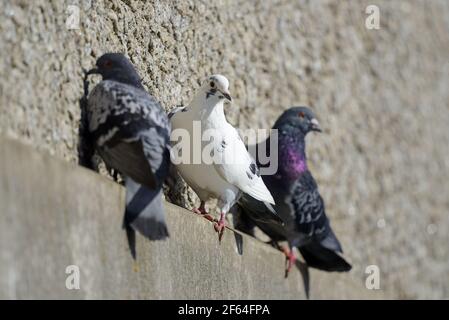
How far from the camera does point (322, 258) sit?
6.13 metres

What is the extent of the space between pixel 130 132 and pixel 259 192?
123 centimetres

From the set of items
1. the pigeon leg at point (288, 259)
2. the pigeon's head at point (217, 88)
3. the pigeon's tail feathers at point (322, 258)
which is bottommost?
the pigeon leg at point (288, 259)

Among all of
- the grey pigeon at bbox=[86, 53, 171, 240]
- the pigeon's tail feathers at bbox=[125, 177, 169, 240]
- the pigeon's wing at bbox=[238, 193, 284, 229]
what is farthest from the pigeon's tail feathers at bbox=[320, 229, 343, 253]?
the pigeon's tail feathers at bbox=[125, 177, 169, 240]

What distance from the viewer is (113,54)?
422 cm

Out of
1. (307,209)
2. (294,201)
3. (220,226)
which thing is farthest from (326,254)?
(220,226)

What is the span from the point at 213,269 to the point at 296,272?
4.53ft

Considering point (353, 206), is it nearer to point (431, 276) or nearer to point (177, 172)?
point (431, 276)

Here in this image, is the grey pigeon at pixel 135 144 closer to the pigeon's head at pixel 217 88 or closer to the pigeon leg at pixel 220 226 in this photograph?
the pigeon's head at pixel 217 88


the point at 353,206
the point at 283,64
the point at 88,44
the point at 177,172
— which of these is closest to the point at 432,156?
the point at 353,206

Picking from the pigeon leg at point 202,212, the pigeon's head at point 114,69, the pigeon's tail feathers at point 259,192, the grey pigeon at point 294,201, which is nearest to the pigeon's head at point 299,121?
the grey pigeon at point 294,201

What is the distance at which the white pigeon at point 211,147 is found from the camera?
14.9ft

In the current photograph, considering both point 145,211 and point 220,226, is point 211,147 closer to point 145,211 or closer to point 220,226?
point 220,226

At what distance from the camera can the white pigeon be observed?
4551mm

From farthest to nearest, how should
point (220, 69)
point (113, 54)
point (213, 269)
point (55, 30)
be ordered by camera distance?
point (220, 69) → point (213, 269) → point (113, 54) → point (55, 30)
